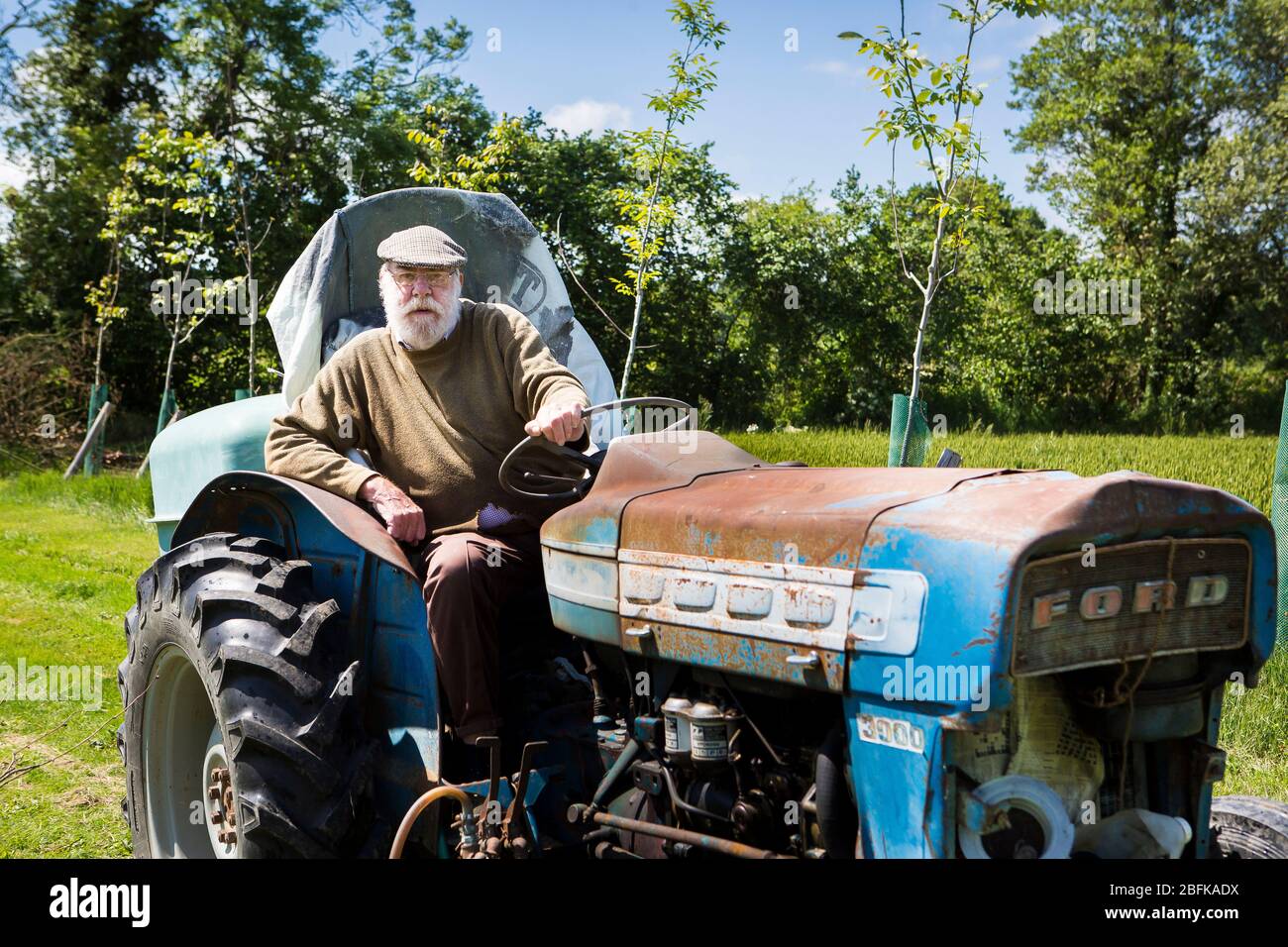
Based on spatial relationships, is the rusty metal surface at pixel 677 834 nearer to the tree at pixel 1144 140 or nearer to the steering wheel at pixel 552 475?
the steering wheel at pixel 552 475

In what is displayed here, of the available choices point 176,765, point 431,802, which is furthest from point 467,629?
point 176,765

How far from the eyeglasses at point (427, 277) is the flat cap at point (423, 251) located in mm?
15

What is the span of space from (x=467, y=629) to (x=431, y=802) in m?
0.41

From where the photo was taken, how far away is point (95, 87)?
22.0m

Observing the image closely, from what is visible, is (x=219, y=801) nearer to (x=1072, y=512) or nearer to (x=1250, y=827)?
(x=1072, y=512)

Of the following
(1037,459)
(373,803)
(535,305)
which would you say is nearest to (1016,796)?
(373,803)

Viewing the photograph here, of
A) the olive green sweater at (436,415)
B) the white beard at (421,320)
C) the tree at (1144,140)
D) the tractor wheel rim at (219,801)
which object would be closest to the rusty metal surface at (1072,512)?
the olive green sweater at (436,415)

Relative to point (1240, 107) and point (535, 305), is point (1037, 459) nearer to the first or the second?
point (535, 305)

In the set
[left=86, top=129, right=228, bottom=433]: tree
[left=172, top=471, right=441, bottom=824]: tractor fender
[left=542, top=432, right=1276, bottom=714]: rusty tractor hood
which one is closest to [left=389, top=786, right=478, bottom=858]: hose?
[left=172, top=471, right=441, bottom=824]: tractor fender

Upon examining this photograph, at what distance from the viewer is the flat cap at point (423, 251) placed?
3443 mm

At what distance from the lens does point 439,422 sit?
3.33 meters

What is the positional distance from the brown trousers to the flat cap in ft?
3.09
